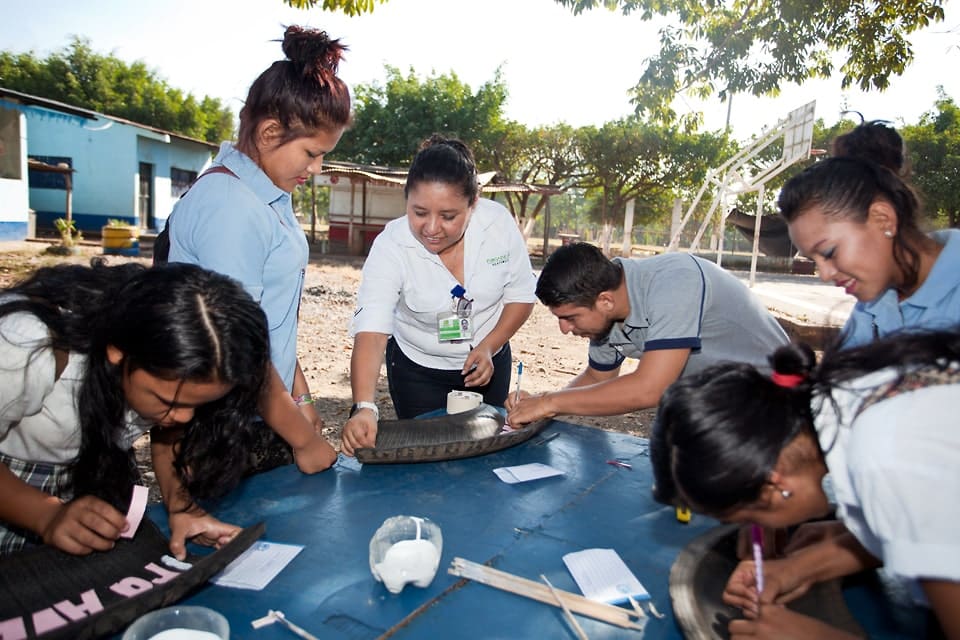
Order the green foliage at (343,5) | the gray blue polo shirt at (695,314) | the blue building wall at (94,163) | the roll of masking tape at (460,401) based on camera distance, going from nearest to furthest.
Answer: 1. the gray blue polo shirt at (695,314)
2. the roll of masking tape at (460,401)
3. the green foliage at (343,5)
4. the blue building wall at (94,163)

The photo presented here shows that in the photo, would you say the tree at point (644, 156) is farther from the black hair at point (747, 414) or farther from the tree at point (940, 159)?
the black hair at point (747, 414)

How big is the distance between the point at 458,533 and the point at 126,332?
0.82m

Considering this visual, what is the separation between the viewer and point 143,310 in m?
1.21

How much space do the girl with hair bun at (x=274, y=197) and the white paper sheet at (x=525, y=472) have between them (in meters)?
0.50

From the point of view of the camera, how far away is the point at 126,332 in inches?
48.3

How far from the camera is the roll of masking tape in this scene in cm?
231

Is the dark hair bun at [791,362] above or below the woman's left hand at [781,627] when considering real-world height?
above

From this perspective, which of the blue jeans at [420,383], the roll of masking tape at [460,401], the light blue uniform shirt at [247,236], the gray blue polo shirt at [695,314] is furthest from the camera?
the blue jeans at [420,383]

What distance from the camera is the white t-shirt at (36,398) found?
1196 mm

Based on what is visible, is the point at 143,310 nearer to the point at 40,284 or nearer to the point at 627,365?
the point at 40,284

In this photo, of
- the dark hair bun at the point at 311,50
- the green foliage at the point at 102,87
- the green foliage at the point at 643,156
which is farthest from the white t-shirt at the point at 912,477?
the green foliage at the point at 102,87

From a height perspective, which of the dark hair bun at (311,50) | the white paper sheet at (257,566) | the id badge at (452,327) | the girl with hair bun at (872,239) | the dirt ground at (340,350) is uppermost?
the dark hair bun at (311,50)

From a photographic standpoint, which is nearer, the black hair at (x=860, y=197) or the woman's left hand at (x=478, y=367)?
the black hair at (x=860, y=197)

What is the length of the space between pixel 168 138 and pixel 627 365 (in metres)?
14.6
